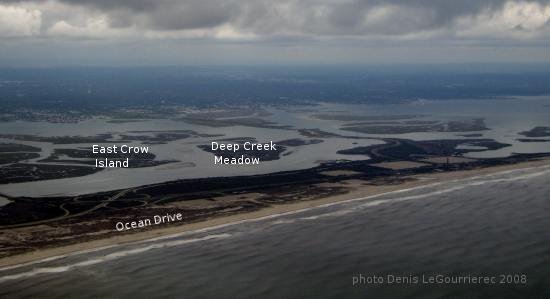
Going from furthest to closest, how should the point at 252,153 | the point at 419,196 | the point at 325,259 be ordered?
the point at 252,153 → the point at 419,196 → the point at 325,259

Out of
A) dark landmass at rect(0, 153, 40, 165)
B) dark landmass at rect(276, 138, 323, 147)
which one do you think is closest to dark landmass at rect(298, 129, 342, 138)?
dark landmass at rect(276, 138, 323, 147)

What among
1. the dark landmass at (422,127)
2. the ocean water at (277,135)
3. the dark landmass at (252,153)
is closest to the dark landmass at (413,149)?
the ocean water at (277,135)

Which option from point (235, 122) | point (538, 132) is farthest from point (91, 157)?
point (538, 132)

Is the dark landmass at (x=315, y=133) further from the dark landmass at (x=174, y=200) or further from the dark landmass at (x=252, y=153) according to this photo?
the dark landmass at (x=174, y=200)

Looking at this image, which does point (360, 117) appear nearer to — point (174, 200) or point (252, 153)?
point (252, 153)

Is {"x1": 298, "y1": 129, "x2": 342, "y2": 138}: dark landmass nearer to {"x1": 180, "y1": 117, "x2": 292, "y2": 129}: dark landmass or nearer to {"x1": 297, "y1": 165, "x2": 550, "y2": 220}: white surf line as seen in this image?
{"x1": 180, "y1": 117, "x2": 292, "y2": 129}: dark landmass

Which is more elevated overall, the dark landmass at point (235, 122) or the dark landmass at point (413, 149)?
the dark landmass at point (235, 122)

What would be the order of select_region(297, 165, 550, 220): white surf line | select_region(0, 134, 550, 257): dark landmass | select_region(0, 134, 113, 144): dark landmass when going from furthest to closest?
1. select_region(0, 134, 113, 144): dark landmass
2. select_region(297, 165, 550, 220): white surf line
3. select_region(0, 134, 550, 257): dark landmass
